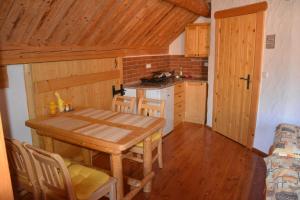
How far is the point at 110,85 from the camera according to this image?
3.77 metres

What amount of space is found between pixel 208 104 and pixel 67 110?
2.67 m

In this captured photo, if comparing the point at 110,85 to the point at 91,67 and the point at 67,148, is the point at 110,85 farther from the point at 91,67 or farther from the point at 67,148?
the point at 67,148

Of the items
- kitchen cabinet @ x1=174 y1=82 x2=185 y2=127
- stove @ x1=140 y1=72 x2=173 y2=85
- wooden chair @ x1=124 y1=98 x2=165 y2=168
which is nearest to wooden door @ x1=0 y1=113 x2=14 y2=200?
wooden chair @ x1=124 y1=98 x2=165 y2=168

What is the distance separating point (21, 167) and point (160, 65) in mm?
3804

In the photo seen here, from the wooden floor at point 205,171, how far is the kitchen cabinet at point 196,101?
0.79 m

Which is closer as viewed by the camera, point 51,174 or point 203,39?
point 51,174

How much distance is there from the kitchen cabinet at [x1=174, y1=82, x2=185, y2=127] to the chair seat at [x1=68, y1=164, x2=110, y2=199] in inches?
107

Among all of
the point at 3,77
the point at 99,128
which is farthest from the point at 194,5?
the point at 3,77

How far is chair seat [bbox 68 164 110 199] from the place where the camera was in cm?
183

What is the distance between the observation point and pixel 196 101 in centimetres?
484

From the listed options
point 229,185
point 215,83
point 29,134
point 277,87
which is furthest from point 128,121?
point 215,83

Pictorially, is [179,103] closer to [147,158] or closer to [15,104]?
[147,158]

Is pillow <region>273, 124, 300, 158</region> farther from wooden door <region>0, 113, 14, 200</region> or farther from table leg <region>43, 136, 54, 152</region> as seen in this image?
table leg <region>43, 136, 54, 152</region>

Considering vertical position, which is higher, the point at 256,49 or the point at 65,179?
the point at 256,49
